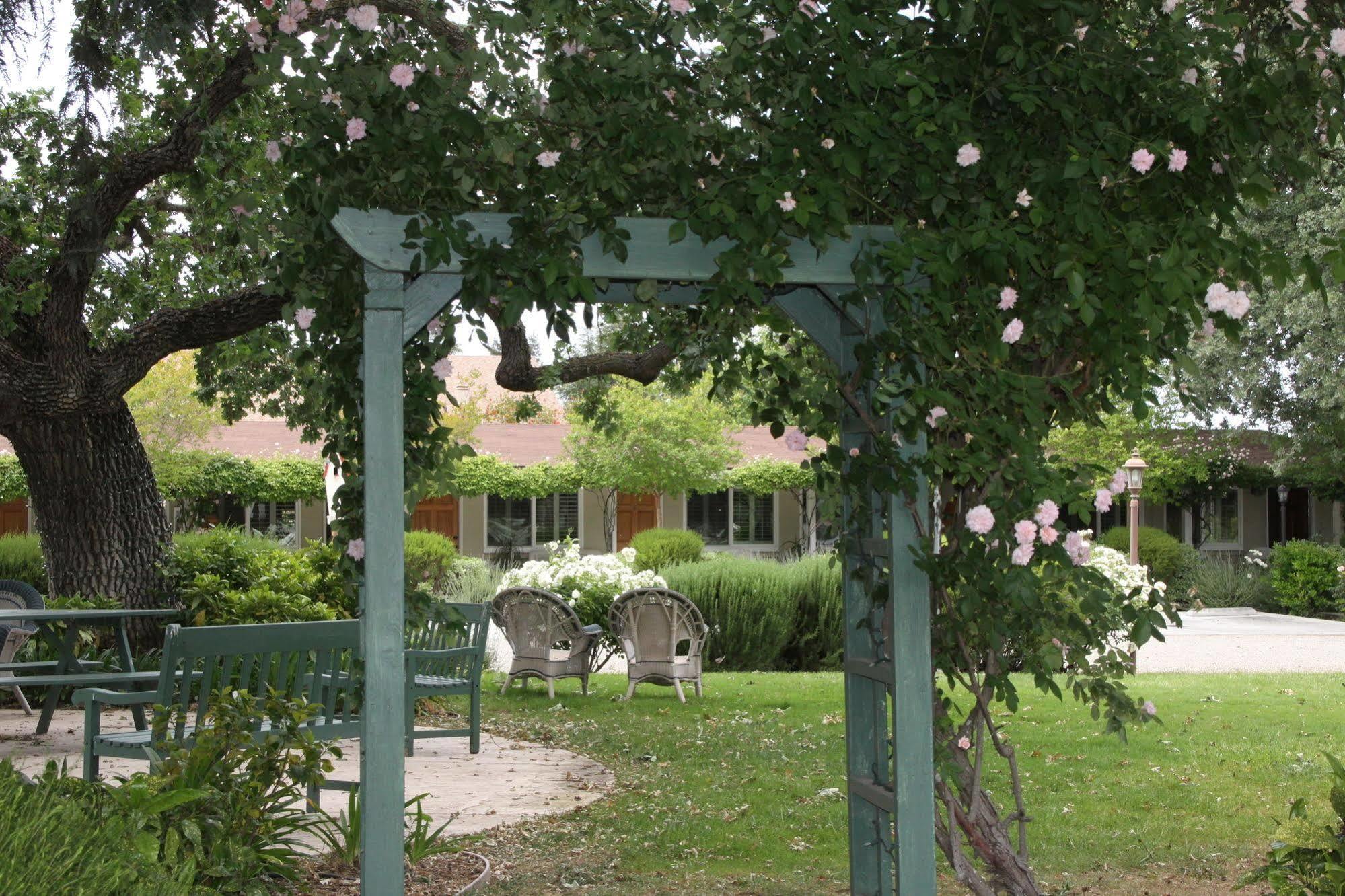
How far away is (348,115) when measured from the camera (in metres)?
3.49

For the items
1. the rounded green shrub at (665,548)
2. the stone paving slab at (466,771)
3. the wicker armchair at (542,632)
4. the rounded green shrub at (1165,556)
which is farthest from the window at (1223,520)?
the stone paving slab at (466,771)

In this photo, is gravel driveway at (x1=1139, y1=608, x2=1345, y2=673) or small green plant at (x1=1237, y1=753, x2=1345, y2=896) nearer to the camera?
small green plant at (x1=1237, y1=753, x2=1345, y2=896)

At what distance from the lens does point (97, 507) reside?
949cm

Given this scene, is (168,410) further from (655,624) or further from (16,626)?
(655,624)

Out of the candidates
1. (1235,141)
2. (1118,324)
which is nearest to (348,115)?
(1118,324)

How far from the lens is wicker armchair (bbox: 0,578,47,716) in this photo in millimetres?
8859

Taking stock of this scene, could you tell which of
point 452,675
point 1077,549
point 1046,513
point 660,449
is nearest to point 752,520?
point 660,449

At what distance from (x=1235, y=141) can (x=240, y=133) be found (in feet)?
26.1

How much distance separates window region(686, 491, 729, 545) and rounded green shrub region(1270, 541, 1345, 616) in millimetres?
13199

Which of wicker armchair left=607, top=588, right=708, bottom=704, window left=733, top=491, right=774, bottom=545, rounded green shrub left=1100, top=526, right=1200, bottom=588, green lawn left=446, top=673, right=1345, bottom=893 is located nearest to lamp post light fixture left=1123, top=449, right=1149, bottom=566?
rounded green shrub left=1100, top=526, right=1200, bottom=588

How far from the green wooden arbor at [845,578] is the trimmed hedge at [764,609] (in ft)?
26.2

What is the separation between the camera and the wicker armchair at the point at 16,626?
8.86 meters

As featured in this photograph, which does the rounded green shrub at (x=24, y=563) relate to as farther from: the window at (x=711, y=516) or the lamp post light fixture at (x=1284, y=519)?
the lamp post light fixture at (x=1284, y=519)

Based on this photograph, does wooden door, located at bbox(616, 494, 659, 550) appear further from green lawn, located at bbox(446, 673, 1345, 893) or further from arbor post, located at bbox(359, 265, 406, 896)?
arbor post, located at bbox(359, 265, 406, 896)
